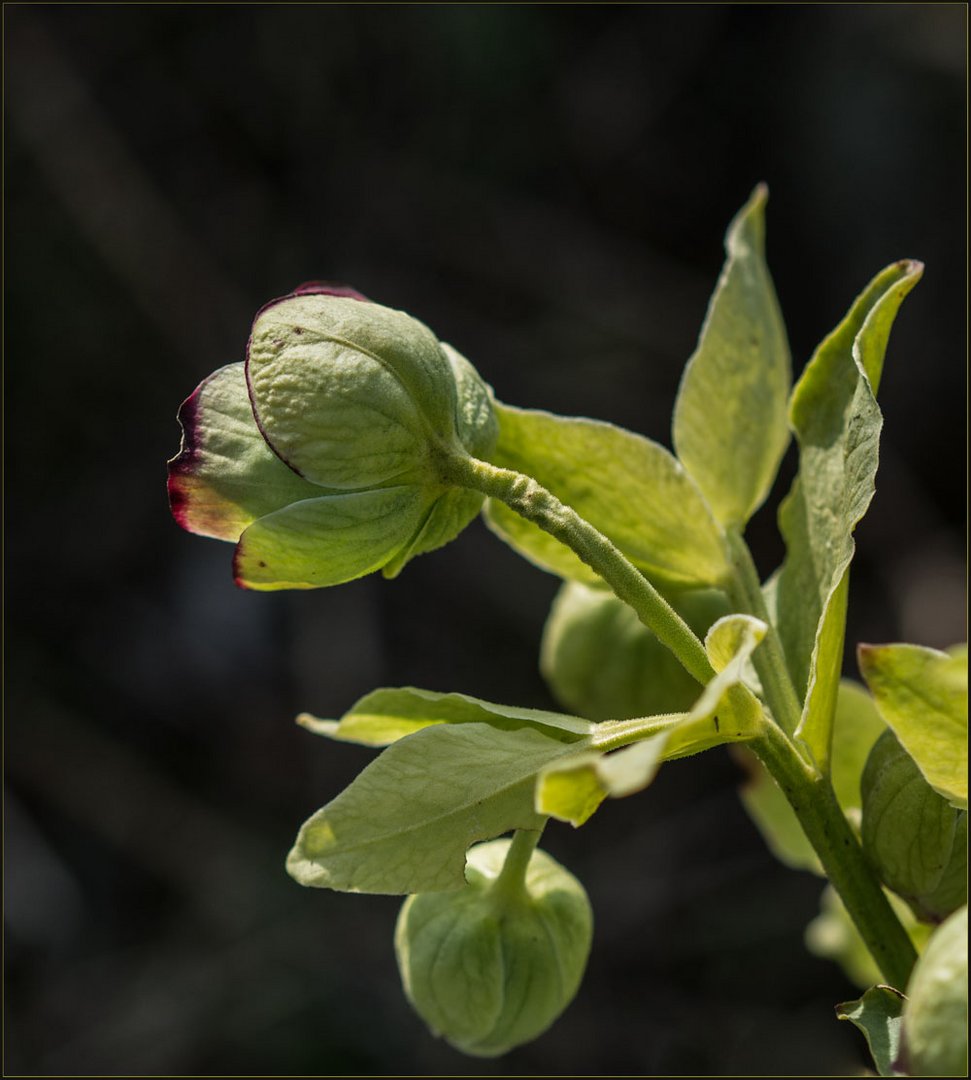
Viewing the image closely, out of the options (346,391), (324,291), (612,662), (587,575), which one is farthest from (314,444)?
(612,662)

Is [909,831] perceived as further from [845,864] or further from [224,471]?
[224,471]

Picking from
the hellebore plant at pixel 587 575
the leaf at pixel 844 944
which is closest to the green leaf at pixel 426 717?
the hellebore plant at pixel 587 575

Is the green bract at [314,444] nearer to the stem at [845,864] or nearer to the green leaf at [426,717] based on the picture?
the green leaf at [426,717]

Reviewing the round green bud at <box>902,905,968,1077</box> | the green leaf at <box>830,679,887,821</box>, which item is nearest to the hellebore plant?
the round green bud at <box>902,905,968,1077</box>

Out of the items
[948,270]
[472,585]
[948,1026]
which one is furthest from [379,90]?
[948,1026]

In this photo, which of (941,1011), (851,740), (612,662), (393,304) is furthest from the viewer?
(393,304)

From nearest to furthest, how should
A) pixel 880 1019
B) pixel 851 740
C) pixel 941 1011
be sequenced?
1. pixel 941 1011
2. pixel 880 1019
3. pixel 851 740
